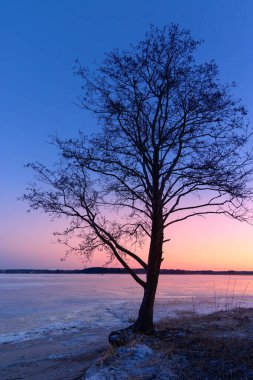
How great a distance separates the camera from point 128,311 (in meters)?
27.0

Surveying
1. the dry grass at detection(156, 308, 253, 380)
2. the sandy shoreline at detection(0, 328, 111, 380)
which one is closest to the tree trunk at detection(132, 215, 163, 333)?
the dry grass at detection(156, 308, 253, 380)

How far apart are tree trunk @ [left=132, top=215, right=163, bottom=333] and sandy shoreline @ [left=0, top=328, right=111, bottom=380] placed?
5.09 feet

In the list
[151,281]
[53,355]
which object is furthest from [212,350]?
[53,355]

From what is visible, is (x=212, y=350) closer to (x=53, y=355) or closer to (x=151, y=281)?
(x=151, y=281)

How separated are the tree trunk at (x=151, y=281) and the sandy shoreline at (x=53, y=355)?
1.55m

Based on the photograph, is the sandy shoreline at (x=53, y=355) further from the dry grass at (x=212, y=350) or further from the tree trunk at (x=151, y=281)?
the dry grass at (x=212, y=350)

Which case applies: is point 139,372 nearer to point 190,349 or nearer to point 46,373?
point 190,349

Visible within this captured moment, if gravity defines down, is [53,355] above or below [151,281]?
below

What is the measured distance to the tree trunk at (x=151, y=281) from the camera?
1326 cm

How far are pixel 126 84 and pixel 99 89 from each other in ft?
2.95

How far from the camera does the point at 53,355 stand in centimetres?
1441

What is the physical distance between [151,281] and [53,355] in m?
4.03

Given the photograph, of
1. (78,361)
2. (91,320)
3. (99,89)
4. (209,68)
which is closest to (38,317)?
(91,320)

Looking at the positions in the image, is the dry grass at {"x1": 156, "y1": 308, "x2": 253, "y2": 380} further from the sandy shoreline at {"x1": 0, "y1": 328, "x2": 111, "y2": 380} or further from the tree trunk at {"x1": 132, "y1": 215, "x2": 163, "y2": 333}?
the sandy shoreline at {"x1": 0, "y1": 328, "x2": 111, "y2": 380}
